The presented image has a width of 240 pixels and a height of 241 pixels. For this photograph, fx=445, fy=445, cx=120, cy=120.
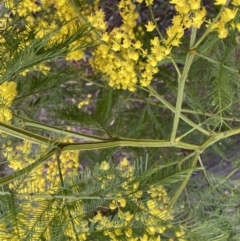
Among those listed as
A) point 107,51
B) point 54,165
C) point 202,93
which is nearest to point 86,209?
point 54,165

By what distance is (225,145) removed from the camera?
1921 mm

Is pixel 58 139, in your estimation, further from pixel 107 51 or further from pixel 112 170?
pixel 107 51

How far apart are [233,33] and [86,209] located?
548mm

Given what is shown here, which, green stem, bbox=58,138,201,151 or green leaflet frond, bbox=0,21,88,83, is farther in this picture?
green stem, bbox=58,138,201,151

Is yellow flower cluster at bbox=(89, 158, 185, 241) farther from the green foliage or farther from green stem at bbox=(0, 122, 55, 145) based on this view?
green stem at bbox=(0, 122, 55, 145)

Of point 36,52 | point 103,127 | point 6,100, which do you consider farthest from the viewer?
point 103,127

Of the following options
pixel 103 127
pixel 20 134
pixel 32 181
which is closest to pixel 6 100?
pixel 20 134

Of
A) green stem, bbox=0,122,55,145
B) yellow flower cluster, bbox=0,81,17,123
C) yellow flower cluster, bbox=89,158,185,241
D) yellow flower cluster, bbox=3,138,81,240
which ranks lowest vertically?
yellow flower cluster, bbox=89,158,185,241

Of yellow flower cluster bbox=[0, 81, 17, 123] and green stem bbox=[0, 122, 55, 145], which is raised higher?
yellow flower cluster bbox=[0, 81, 17, 123]

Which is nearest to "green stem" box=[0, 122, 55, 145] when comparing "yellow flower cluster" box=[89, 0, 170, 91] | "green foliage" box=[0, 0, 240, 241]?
"green foliage" box=[0, 0, 240, 241]

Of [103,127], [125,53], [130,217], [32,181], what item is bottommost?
[130,217]

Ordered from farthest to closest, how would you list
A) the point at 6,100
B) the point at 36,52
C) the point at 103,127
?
1. the point at 103,127
2. the point at 6,100
3. the point at 36,52

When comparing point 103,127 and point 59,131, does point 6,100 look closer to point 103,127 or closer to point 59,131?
point 59,131

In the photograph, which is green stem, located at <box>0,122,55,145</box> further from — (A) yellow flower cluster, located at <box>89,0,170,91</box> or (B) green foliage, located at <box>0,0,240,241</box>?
(A) yellow flower cluster, located at <box>89,0,170,91</box>
